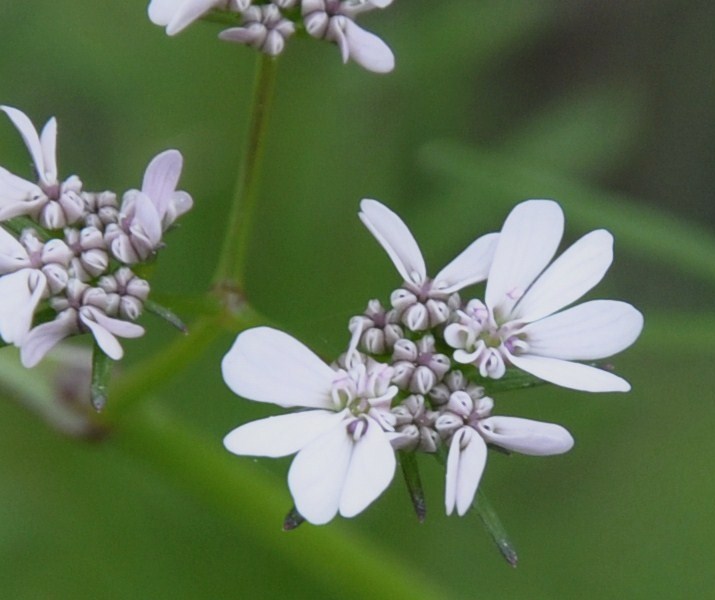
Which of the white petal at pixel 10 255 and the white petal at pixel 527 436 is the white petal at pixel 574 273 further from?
the white petal at pixel 10 255

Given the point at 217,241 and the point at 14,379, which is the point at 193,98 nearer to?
the point at 217,241

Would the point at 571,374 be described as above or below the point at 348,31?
below

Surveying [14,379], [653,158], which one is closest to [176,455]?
[14,379]

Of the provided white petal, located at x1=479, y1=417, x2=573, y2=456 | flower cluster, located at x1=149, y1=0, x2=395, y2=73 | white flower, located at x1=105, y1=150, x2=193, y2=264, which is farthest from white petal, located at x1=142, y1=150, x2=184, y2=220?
white petal, located at x1=479, y1=417, x2=573, y2=456

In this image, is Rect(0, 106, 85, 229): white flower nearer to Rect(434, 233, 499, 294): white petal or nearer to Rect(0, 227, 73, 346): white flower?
Rect(0, 227, 73, 346): white flower

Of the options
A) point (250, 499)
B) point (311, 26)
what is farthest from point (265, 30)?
point (250, 499)

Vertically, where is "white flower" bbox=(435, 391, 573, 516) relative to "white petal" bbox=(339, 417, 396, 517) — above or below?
above

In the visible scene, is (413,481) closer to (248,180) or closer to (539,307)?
(539,307)
